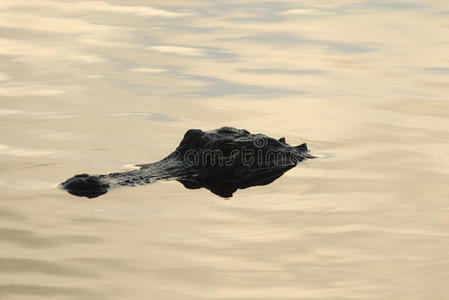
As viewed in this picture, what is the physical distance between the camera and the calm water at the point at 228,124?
25.5 feet

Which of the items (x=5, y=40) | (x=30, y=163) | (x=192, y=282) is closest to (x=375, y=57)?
(x=5, y=40)

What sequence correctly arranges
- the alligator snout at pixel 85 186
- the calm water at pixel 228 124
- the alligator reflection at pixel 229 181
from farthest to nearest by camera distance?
the alligator reflection at pixel 229 181 < the alligator snout at pixel 85 186 < the calm water at pixel 228 124

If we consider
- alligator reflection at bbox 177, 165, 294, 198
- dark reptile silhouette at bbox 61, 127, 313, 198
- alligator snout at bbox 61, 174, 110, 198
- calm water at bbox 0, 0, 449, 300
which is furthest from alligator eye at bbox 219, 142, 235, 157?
alligator snout at bbox 61, 174, 110, 198

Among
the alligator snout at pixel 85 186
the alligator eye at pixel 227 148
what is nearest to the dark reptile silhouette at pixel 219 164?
the alligator eye at pixel 227 148

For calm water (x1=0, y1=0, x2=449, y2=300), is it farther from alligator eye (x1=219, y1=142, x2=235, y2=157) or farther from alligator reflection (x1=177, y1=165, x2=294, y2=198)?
alligator eye (x1=219, y1=142, x2=235, y2=157)

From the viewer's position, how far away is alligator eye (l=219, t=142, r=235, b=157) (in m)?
10.3

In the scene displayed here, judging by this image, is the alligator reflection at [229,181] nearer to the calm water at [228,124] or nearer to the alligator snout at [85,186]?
the calm water at [228,124]

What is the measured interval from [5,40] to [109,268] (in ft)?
31.0

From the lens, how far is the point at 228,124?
1202 centimetres

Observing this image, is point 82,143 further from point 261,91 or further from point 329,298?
point 329,298

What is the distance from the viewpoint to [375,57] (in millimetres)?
15867

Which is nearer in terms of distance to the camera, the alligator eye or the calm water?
the calm water

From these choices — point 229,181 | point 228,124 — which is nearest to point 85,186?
point 229,181

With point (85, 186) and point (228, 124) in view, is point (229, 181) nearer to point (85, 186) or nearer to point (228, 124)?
point (85, 186)
